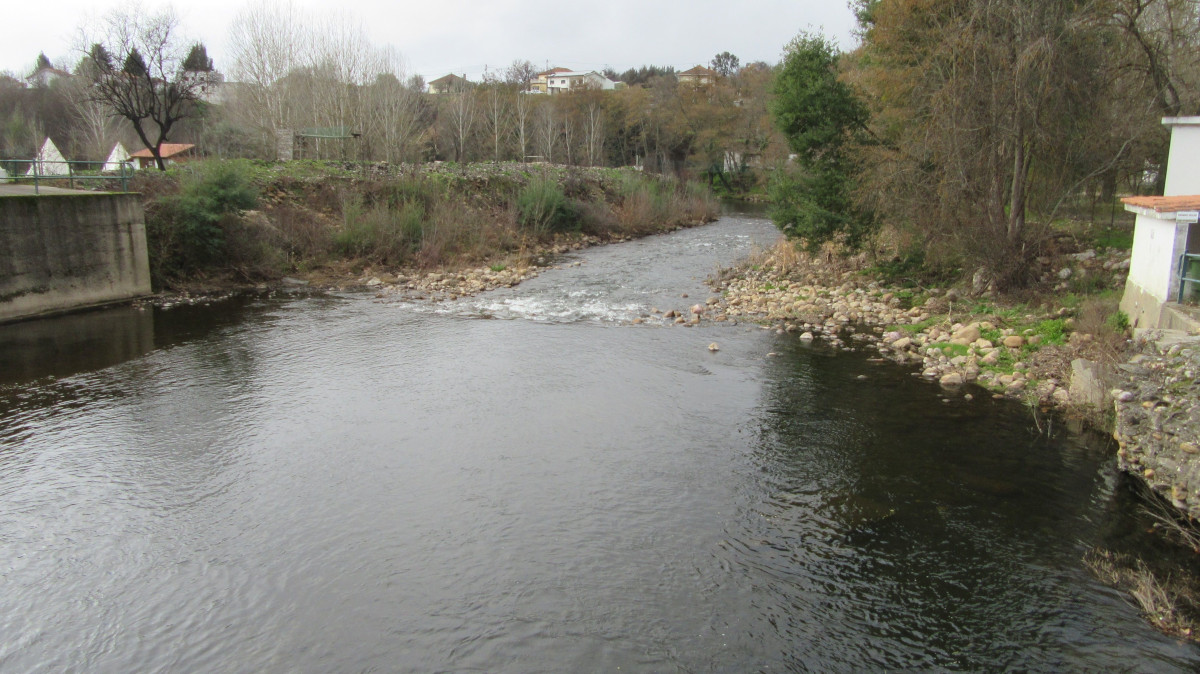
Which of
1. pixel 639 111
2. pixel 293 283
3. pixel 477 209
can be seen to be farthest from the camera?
pixel 639 111

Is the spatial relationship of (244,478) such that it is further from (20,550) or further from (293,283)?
(293,283)

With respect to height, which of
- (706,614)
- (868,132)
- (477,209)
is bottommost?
(706,614)

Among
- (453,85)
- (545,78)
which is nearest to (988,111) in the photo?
(453,85)

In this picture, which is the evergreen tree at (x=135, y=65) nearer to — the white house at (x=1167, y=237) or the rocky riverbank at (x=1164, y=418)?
the white house at (x=1167, y=237)

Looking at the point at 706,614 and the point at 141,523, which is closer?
the point at 706,614

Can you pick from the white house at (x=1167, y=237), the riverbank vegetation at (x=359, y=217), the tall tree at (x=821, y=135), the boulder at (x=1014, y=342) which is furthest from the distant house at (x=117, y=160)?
the white house at (x=1167, y=237)

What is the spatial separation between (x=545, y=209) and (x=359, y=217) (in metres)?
9.22

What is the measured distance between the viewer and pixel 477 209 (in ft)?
102

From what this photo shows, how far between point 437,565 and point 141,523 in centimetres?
362

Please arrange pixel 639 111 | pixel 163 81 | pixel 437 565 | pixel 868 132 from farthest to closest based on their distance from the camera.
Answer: pixel 639 111, pixel 163 81, pixel 868 132, pixel 437 565

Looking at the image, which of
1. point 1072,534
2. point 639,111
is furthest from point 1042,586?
point 639,111

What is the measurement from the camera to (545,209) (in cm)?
3300

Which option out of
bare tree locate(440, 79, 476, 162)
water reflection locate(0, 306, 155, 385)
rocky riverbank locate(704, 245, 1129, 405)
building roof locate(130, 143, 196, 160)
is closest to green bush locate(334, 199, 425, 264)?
water reflection locate(0, 306, 155, 385)

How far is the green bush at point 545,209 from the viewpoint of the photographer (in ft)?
106
